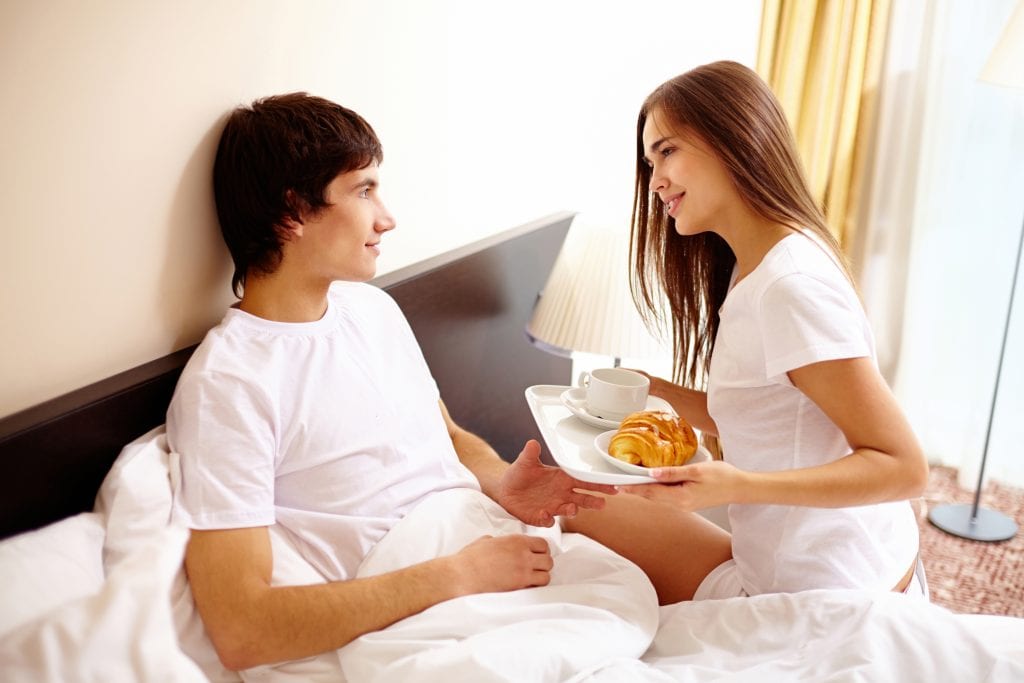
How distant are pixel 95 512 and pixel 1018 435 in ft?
11.0

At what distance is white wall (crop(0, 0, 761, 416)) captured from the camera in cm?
99

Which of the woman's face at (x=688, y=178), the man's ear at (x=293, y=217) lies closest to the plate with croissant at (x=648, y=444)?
the woman's face at (x=688, y=178)

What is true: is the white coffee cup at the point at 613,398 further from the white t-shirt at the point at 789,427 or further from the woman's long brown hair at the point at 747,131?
the woman's long brown hair at the point at 747,131

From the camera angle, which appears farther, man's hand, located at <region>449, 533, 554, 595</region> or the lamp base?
the lamp base

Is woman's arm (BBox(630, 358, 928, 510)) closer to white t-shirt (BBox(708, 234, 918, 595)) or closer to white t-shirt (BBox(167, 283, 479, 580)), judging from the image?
white t-shirt (BBox(708, 234, 918, 595))

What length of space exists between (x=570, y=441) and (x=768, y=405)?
0.33 m

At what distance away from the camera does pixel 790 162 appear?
1514 mm

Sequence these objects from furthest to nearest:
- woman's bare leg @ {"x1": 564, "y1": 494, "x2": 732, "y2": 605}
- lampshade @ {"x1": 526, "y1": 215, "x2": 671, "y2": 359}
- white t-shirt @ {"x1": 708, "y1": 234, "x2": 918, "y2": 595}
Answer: lampshade @ {"x1": 526, "y1": 215, "x2": 671, "y2": 359} → woman's bare leg @ {"x1": 564, "y1": 494, "x2": 732, "y2": 605} → white t-shirt @ {"x1": 708, "y1": 234, "x2": 918, "y2": 595}

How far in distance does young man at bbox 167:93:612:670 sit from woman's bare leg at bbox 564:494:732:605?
0.47ft

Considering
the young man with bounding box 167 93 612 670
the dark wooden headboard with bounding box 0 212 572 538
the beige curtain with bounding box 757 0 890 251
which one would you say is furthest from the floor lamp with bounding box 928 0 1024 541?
the young man with bounding box 167 93 612 670

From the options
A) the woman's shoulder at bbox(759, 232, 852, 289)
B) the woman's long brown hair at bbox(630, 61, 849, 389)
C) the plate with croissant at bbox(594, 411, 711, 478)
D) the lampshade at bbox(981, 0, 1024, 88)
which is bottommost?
the plate with croissant at bbox(594, 411, 711, 478)

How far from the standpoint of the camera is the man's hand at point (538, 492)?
1514mm

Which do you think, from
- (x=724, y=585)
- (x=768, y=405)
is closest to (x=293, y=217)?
(x=768, y=405)

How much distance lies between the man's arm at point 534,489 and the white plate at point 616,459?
0.42ft
